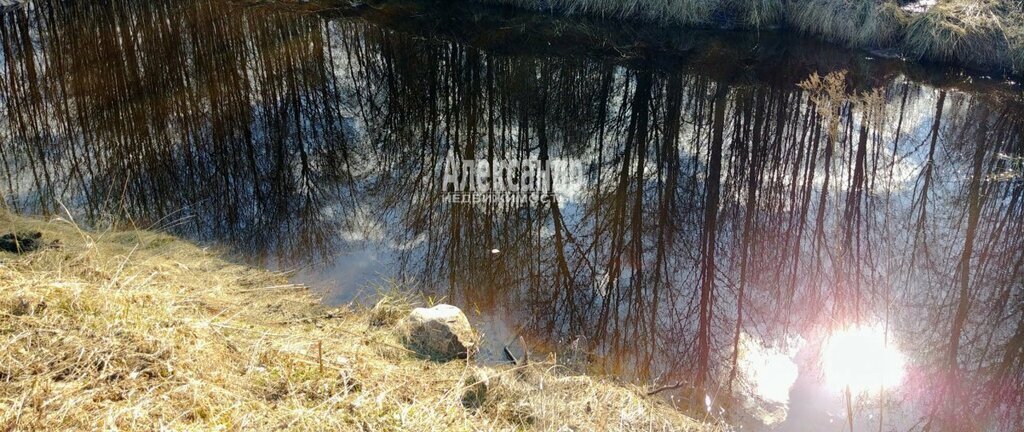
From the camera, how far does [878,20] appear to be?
997 cm

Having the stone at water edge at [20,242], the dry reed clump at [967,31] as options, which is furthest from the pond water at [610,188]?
the stone at water edge at [20,242]

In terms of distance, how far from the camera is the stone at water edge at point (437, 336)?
4.28 meters

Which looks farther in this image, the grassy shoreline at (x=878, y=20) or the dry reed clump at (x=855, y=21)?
the dry reed clump at (x=855, y=21)

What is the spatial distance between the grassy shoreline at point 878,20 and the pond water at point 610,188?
36 centimetres

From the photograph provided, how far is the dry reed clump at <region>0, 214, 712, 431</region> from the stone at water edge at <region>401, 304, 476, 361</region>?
0.33 ft

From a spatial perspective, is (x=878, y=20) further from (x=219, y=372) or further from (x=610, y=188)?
(x=219, y=372)

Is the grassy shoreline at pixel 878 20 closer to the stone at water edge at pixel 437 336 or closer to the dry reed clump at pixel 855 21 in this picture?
the dry reed clump at pixel 855 21

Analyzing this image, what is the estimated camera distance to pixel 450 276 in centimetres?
550

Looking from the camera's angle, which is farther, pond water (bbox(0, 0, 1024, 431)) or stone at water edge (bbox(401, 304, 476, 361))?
pond water (bbox(0, 0, 1024, 431))

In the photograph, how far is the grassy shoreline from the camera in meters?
9.30

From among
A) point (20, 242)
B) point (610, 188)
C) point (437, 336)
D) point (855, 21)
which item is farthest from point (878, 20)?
point (20, 242)

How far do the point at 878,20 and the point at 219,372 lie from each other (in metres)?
9.63

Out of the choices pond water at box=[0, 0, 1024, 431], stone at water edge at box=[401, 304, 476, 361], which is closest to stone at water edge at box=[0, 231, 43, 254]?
pond water at box=[0, 0, 1024, 431]

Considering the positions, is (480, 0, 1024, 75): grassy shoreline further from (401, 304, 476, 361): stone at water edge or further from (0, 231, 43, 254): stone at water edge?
(0, 231, 43, 254): stone at water edge
